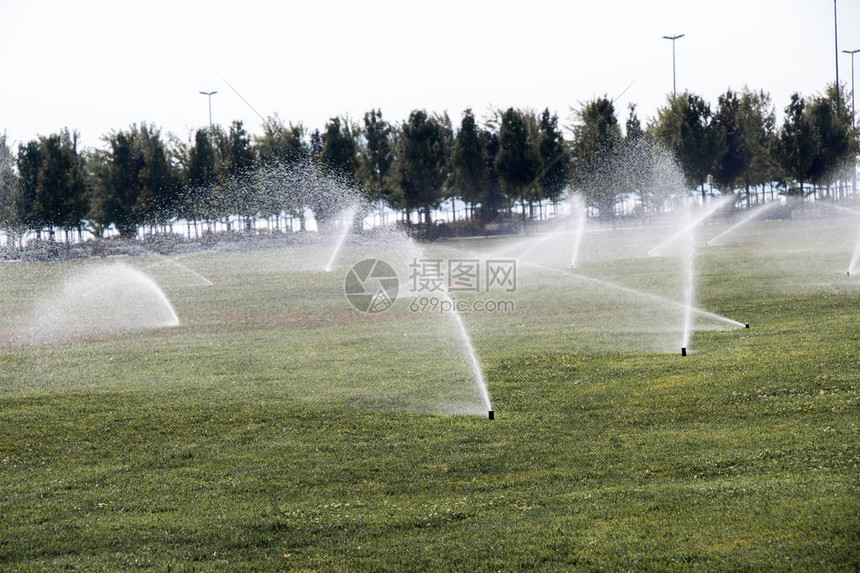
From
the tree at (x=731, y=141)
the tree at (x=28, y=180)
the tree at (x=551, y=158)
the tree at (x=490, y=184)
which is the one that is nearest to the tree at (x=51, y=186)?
the tree at (x=28, y=180)

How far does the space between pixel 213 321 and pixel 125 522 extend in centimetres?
2062

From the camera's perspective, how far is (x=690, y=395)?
1409cm

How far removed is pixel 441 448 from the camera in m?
11.7

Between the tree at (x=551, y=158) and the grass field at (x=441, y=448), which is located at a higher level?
the tree at (x=551, y=158)

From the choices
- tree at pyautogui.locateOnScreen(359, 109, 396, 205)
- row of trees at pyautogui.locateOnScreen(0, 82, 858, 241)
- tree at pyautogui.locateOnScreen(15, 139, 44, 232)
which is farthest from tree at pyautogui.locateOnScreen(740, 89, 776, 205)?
tree at pyautogui.locateOnScreen(15, 139, 44, 232)

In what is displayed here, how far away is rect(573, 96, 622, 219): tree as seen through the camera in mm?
68938

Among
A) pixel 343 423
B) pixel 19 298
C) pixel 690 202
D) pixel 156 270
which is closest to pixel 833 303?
pixel 343 423

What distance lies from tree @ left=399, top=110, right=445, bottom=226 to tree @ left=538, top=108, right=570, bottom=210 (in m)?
9.03

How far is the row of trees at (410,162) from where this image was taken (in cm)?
6994

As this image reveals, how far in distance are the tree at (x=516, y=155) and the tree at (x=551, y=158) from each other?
882 millimetres

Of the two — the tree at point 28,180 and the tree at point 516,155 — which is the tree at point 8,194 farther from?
the tree at point 516,155

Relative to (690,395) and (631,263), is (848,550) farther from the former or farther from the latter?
(631,263)

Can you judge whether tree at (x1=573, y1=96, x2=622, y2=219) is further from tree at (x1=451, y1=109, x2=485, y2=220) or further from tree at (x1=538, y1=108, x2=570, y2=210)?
tree at (x1=451, y1=109, x2=485, y2=220)

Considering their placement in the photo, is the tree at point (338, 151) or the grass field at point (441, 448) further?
the tree at point (338, 151)
